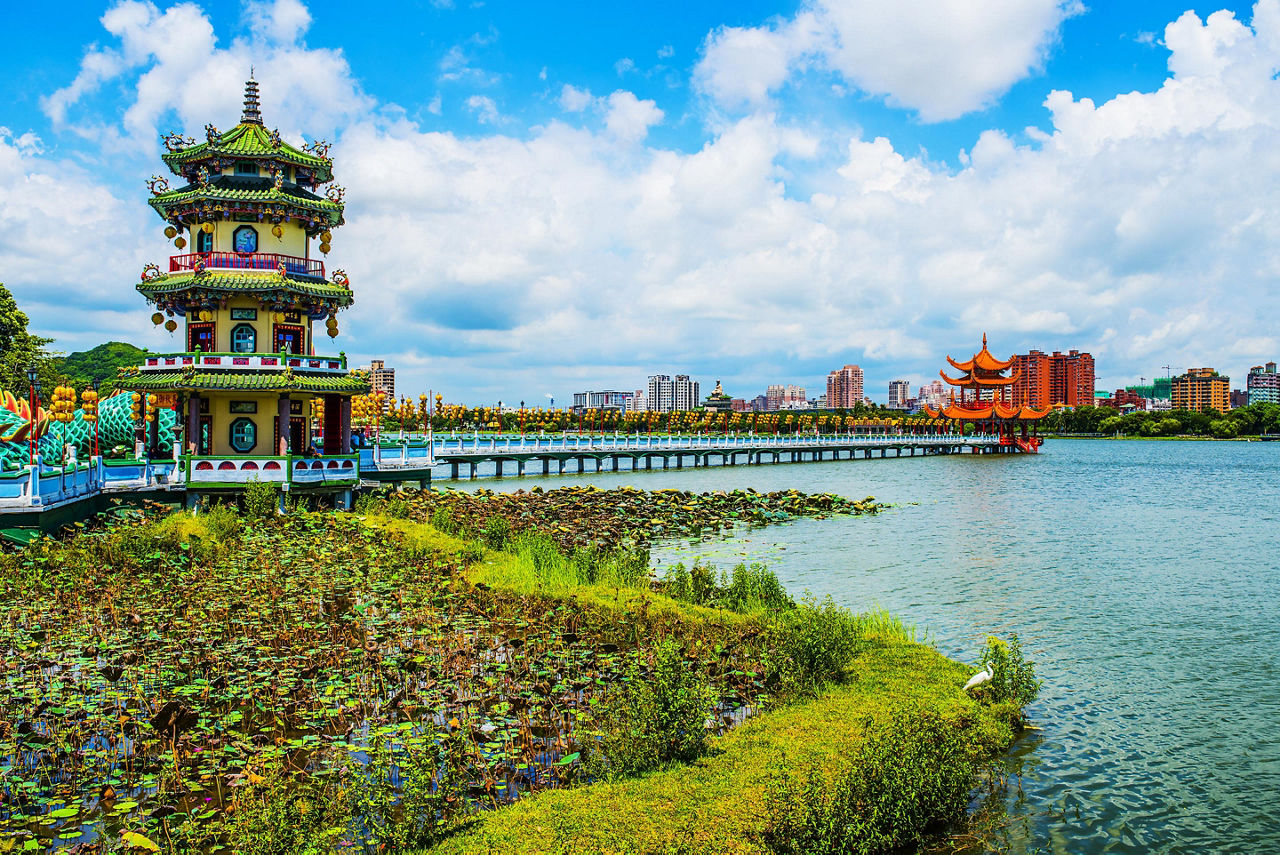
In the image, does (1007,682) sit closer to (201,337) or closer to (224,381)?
(224,381)

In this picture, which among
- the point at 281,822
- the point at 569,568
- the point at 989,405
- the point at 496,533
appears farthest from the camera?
the point at 989,405

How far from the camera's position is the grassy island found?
688 cm

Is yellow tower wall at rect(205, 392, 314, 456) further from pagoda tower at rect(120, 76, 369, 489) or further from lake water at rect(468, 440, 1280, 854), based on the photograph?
lake water at rect(468, 440, 1280, 854)

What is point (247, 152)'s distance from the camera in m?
27.2

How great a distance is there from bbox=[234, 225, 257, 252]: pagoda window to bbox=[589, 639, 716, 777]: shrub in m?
24.2

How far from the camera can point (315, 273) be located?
28234mm

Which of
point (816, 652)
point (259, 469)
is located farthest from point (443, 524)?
point (816, 652)

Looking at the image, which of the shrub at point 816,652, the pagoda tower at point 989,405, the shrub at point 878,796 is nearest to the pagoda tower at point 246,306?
the shrub at point 816,652

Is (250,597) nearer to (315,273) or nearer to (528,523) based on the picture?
(528,523)

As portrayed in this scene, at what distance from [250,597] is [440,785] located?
8454 mm

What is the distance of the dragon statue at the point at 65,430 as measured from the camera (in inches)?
800

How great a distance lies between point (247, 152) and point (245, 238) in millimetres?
2659

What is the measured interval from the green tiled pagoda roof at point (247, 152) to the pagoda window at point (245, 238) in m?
2.20

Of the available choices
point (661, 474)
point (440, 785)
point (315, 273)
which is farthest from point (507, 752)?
point (661, 474)
